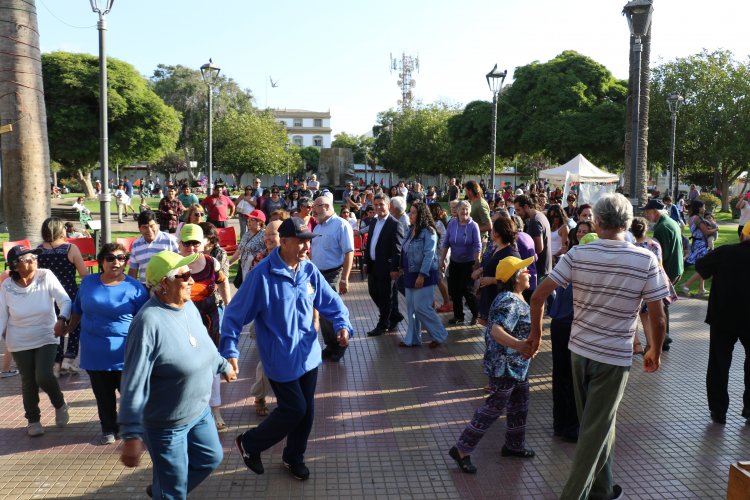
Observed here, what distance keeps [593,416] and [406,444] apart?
1.87m

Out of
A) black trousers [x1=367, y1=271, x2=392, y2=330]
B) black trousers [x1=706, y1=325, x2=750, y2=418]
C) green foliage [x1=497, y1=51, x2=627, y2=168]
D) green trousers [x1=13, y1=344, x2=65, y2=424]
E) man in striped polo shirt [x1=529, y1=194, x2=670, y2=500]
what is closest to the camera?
man in striped polo shirt [x1=529, y1=194, x2=670, y2=500]

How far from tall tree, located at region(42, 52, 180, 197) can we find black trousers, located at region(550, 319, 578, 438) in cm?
2805

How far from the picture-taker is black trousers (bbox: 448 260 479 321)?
29.4 ft

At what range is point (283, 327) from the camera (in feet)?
13.9

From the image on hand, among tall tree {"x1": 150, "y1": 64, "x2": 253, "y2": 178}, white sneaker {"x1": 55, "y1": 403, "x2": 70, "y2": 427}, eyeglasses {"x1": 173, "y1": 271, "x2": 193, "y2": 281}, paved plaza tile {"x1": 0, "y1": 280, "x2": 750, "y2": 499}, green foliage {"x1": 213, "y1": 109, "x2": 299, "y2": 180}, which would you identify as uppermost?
tall tree {"x1": 150, "y1": 64, "x2": 253, "y2": 178}

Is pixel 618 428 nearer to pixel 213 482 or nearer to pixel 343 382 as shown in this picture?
pixel 343 382

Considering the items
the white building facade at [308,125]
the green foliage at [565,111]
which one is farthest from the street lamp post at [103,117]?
the white building facade at [308,125]

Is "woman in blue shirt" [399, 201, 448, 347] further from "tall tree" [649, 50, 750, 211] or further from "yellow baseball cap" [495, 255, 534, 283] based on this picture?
"tall tree" [649, 50, 750, 211]

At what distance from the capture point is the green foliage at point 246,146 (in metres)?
50.9

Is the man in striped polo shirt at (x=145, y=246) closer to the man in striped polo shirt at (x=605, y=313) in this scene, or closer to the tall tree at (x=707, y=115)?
the man in striped polo shirt at (x=605, y=313)

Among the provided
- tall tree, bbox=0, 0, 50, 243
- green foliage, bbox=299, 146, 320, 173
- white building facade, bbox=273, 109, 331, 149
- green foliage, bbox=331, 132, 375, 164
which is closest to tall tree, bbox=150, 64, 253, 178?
green foliage, bbox=331, 132, 375, 164

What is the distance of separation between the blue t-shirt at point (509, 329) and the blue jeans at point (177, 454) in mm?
2074

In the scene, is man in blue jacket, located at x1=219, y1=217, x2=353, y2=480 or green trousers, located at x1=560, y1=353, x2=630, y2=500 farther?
man in blue jacket, located at x1=219, y1=217, x2=353, y2=480

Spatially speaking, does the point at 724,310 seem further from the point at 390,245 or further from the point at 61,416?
the point at 61,416
